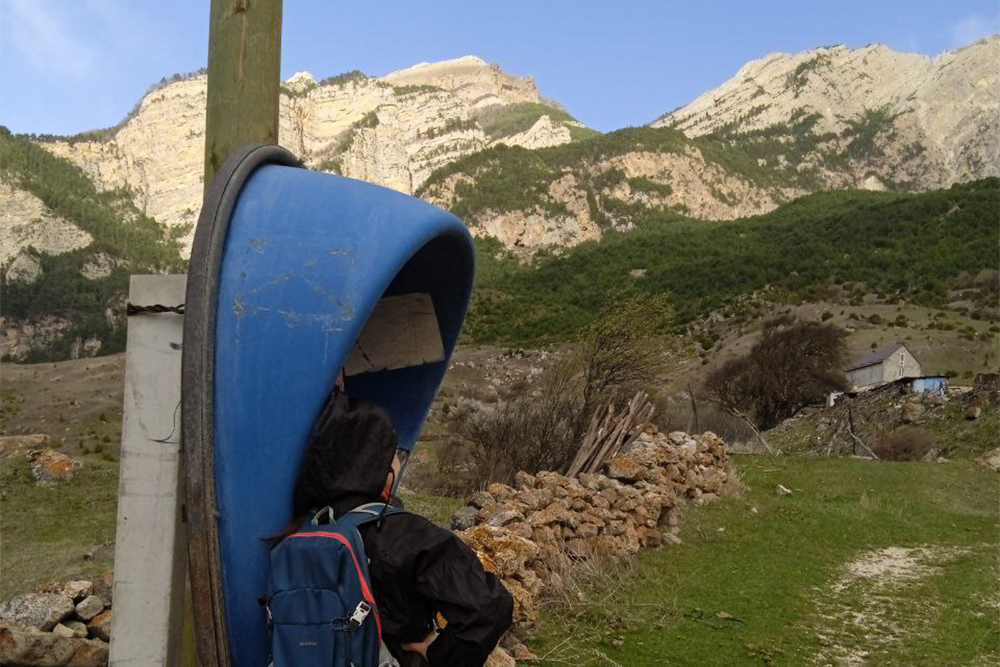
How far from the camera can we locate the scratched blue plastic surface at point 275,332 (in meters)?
2.33

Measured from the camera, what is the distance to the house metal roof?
32.5 m

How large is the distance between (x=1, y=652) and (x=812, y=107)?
502ft

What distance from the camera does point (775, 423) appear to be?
28.8 meters

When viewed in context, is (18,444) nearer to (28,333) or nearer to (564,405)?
(564,405)

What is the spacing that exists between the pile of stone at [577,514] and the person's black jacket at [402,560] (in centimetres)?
364

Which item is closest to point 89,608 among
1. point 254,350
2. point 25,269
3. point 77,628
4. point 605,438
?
point 77,628

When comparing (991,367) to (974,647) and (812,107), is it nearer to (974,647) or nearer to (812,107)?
(974,647)

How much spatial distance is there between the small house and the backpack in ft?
106

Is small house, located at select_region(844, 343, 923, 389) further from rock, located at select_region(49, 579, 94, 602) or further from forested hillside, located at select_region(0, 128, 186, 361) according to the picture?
forested hillside, located at select_region(0, 128, 186, 361)

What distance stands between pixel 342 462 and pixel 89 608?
4066 mm

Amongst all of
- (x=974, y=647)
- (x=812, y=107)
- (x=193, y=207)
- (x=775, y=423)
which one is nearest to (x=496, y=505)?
(x=974, y=647)

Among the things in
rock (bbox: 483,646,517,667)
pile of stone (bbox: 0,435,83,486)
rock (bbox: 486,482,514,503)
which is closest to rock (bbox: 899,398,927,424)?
rock (bbox: 486,482,514,503)

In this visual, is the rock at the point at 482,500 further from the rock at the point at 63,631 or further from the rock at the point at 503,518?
the rock at the point at 63,631

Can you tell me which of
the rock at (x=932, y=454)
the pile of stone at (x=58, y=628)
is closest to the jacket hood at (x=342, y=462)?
the pile of stone at (x=58, y=628)
